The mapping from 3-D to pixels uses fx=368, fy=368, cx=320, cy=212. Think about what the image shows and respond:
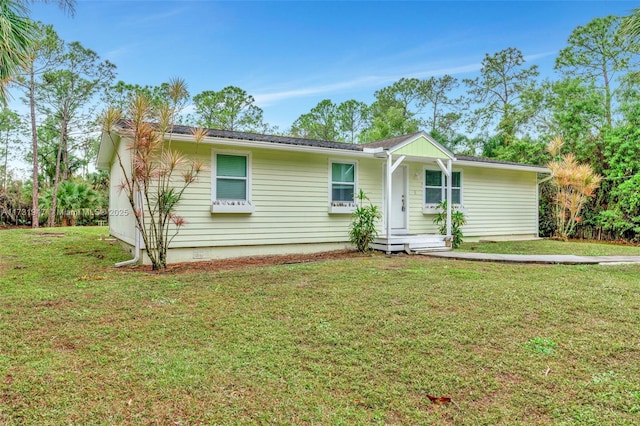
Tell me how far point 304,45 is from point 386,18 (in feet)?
11.1

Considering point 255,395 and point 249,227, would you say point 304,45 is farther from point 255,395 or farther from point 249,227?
point 255,395

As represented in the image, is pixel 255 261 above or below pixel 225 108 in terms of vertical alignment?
below

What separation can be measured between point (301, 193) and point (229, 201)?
181 centimetres

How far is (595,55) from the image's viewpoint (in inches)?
770

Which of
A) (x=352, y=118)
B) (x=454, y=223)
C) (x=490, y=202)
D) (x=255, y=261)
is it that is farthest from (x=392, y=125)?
(x=255, y=261)

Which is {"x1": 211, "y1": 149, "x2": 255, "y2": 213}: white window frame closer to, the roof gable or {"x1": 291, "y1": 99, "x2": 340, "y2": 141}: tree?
the roof gable

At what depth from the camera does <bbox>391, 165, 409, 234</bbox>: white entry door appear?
10.5 m

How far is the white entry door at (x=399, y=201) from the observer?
1050 centimetres

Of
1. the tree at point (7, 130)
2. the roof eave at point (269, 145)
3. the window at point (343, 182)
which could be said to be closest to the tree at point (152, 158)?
the roof eave at point (269, 145)

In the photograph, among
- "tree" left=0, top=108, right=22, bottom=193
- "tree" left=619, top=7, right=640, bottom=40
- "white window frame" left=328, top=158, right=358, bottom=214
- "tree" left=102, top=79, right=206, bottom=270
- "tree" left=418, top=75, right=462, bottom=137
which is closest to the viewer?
"tree" left=102, top=79, right=206, bottom=270

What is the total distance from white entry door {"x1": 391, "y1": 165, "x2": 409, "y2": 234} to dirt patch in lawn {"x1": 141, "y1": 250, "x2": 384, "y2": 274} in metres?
1.83

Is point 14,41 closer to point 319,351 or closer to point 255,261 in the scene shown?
point 255,261

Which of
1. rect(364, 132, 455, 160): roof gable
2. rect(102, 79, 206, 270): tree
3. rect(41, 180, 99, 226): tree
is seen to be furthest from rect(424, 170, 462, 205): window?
rect(41, 180, 99, 226): tree

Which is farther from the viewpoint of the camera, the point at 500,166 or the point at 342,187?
the point at 500,166
